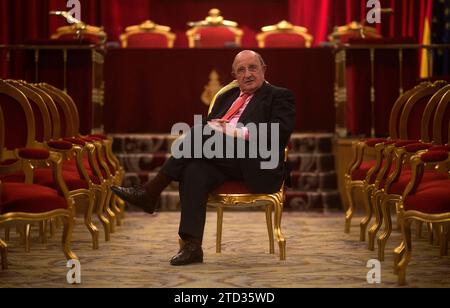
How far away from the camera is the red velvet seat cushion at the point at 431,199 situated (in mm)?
2979

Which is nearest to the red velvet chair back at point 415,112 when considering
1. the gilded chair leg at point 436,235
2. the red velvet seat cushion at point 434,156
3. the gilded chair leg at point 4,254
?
the gilded chair leg at point 436,235

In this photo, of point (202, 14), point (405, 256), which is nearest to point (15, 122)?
point (405, 256)

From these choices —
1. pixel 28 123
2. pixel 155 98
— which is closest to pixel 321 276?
pixel 28 123

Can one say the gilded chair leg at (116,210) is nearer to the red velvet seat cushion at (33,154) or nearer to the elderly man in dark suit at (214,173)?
the elderly man in dark suit at (214,173)

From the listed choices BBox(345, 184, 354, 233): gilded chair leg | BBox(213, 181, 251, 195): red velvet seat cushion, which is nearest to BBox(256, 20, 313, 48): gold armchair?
BBox(345, 184, 354, 233): gilded chair leg

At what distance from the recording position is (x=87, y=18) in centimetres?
1020

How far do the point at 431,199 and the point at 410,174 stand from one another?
87cm

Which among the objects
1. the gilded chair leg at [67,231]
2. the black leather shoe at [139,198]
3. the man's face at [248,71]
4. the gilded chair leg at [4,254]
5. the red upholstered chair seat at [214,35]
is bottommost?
the gilded chair leg at [4,254]

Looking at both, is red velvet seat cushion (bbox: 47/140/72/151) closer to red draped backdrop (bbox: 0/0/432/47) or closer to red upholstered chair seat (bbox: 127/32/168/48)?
red upholstered chair seat (bbox: 127/32/168/48)

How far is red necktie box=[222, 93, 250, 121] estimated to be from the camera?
13.1 ft
